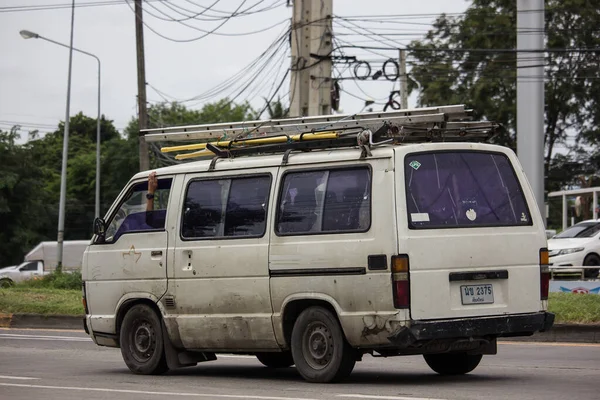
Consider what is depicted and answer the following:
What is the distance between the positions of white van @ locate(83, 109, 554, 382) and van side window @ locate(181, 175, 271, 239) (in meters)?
0.01

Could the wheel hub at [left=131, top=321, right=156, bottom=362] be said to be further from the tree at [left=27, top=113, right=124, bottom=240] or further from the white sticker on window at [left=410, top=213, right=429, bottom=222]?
the tree at [left=27, top=113, right=124, bottom=240]

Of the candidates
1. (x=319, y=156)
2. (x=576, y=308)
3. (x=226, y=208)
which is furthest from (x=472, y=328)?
(x=576, y=308)

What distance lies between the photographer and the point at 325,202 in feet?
33.1

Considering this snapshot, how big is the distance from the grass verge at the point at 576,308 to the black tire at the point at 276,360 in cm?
500

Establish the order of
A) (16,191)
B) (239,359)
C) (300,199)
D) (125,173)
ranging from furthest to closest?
1. (125,173)
2. (16,191)
3. (239,359)
4. (300,199)

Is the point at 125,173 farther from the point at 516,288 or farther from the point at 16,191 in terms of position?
the point at 516,288

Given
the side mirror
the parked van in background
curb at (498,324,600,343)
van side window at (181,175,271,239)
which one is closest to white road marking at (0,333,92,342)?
the side mirror

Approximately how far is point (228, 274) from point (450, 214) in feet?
7.27

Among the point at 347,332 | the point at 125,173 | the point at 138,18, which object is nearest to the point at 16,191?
the point at 125,173

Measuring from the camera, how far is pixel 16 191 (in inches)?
2361

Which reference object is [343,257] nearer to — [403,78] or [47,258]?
[403,78]

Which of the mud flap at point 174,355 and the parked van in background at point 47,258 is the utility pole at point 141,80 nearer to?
the parked van in background at point 47,258

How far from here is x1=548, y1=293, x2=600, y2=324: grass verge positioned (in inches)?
603

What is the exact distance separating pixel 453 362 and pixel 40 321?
433 inches
